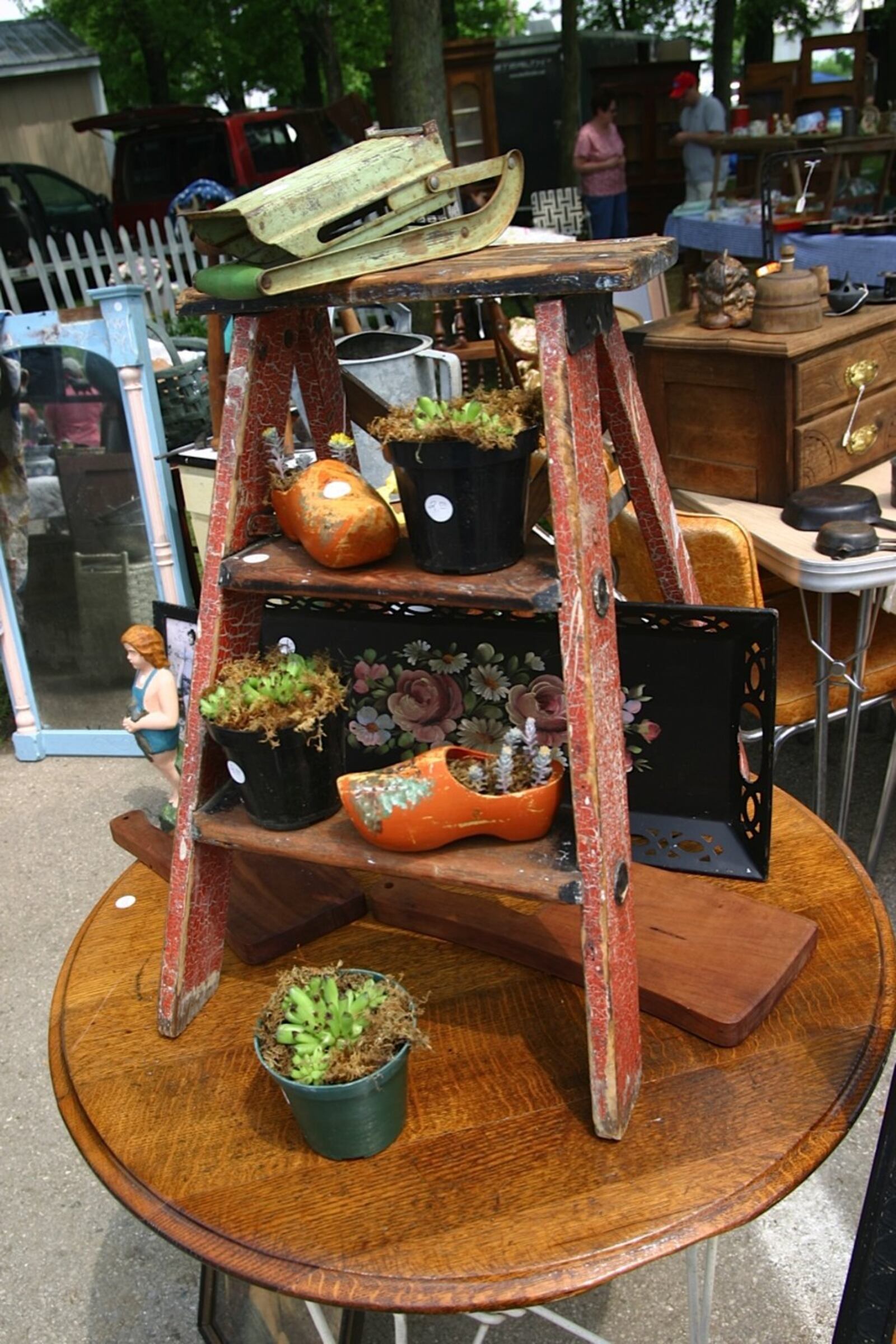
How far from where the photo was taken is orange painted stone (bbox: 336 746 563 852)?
1298 mm

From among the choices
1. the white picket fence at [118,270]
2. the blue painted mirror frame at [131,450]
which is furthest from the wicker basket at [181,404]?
the white picket fence at [118,270]

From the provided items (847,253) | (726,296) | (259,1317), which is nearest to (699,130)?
(847,253)

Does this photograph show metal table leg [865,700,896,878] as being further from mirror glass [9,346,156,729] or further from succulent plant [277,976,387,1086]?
mirror glass [9,346,156,729]

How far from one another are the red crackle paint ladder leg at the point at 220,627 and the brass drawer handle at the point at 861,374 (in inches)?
68.6

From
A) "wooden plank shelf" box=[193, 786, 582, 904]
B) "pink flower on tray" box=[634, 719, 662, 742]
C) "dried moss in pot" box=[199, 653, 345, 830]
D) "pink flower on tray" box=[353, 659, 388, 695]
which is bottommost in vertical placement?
"pink flower on tray" box=[634, 719, 662, 742]

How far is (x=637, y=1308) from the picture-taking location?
2029mm

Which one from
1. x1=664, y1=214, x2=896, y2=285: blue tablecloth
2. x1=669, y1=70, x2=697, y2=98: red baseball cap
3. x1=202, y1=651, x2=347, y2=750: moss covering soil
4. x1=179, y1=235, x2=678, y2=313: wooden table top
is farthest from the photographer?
x1=669, y1=70, x2=697, y2=98: red baseball cap

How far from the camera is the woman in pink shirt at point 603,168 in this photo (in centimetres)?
1034

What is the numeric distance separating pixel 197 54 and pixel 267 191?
20.3m

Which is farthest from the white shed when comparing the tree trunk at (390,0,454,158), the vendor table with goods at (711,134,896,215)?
the vendor table with goods at (711,134,896,215)

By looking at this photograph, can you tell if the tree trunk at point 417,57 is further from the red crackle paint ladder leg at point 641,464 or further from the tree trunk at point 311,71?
the tree trunk at point 311,71

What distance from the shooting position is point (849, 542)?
95.6 inches

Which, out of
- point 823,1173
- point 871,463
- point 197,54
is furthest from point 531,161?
point 823,1173

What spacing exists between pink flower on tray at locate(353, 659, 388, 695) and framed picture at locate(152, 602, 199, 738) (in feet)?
2.51
